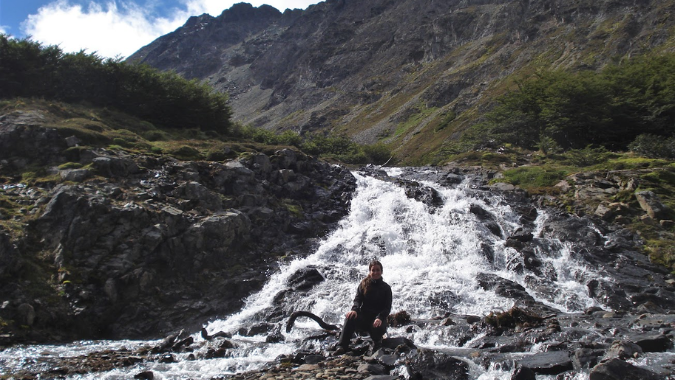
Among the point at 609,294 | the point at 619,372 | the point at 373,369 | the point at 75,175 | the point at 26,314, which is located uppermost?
the point at 75,175

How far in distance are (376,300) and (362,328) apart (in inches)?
35.2

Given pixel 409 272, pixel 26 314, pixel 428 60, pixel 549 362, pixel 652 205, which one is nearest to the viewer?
pixel 549 362

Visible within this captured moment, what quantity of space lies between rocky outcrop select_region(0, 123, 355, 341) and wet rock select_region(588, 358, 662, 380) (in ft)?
44.1

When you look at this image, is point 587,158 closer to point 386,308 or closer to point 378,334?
point 386,308

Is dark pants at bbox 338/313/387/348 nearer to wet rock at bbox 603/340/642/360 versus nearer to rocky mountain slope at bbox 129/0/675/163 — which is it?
wet rock at bbox 603/340/642/360

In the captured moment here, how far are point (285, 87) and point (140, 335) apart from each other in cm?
15894

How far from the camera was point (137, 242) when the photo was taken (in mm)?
17359

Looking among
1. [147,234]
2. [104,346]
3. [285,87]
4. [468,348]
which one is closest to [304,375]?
[468,348]

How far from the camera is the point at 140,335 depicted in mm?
15398

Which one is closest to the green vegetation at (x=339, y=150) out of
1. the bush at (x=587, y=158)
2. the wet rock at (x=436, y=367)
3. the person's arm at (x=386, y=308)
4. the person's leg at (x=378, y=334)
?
the bush at (x=587, y=158)

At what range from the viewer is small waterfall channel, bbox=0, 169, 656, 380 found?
11.6 metres

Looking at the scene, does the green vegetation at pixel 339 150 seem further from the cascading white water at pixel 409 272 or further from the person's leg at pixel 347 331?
the person's leg at pixel 347 331

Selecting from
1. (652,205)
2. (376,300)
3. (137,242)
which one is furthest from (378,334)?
(652,205)

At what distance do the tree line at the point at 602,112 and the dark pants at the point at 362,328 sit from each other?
3144 cm
